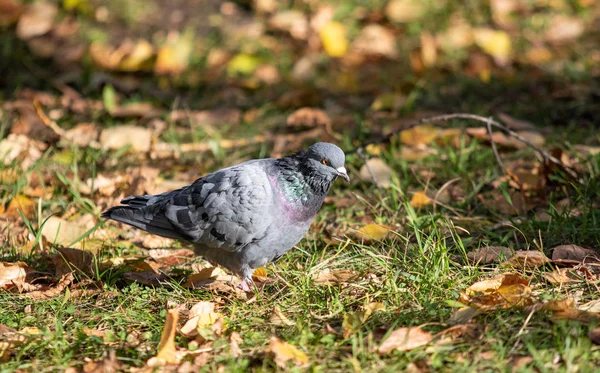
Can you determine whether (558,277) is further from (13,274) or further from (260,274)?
(13,274)

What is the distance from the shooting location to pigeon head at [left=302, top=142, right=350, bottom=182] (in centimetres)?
350

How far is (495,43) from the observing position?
6867 millimetres

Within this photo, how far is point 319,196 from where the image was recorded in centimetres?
356

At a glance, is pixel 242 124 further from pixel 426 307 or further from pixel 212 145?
pixel 426 307

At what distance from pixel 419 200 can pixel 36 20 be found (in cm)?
491

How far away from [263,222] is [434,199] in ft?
4.26

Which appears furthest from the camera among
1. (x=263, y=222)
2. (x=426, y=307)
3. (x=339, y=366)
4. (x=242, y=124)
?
(x=242, y=124)

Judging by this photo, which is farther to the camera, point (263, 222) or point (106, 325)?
point (263, 222)

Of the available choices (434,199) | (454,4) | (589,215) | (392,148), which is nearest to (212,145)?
(392,148)

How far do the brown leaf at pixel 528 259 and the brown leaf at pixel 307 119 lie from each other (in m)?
2.44

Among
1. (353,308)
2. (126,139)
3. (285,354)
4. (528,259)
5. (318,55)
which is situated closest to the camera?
(285,354)

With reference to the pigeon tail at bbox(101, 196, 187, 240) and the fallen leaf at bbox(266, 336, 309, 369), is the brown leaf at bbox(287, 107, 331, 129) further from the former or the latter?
the fallen leaf at bbox(266, 336, 309, 369)

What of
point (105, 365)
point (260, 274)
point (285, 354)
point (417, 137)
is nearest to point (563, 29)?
point (417, 137)

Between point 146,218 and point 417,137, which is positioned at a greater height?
point 146,218
